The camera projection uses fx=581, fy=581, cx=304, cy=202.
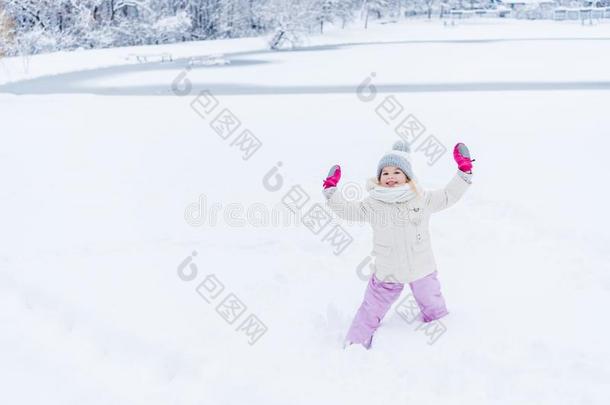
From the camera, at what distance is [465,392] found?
3.05 meters

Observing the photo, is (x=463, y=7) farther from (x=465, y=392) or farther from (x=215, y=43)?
(x=465, y=392)

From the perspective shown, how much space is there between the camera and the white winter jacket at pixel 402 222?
337 centimetres

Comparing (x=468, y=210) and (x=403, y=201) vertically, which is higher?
(x=403, y=201)

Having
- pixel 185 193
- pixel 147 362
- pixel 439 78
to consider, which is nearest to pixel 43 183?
pixel 185 193

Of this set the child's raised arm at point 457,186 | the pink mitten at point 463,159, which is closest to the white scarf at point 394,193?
the child's raised arm at point 457,186

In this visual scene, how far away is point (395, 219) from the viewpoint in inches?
133

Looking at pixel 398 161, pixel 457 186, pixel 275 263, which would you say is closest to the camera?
pixel 398 161

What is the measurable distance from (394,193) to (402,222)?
0.64 ft

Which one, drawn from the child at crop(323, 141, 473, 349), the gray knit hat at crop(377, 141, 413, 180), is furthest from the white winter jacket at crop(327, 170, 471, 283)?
the gray knit hat at crop(377, 141, 413, 180)

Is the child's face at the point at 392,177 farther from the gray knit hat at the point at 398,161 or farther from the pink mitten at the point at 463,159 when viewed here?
the pink mitten at the point at 463,159

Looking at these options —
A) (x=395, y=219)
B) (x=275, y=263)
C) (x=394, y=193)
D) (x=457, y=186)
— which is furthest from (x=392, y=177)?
(x=275, y=263)

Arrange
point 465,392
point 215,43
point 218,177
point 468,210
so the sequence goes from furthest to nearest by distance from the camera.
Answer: point 215,43
point 218,177
point 468,210
point 465,392

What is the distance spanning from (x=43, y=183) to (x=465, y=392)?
5.81 m

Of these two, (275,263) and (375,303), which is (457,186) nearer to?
(375,303)
